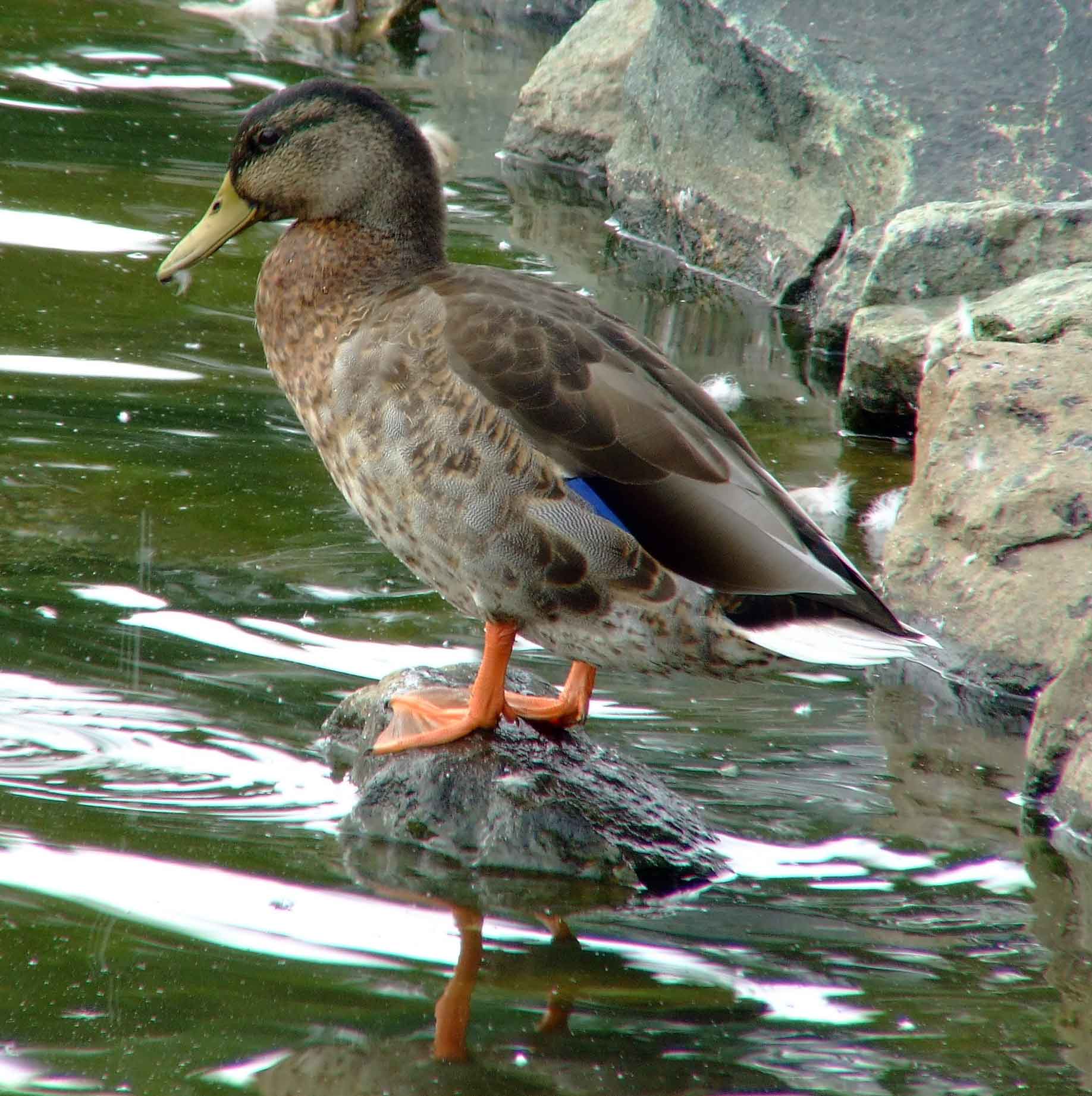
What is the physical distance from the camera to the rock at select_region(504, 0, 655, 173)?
9.60 meters

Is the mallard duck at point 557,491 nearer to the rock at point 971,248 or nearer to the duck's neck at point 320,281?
the duck's neck at point 320,281

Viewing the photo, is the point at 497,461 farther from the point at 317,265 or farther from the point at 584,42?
the point at 584,42

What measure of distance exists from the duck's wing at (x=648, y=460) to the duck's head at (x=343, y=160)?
1.57 ft

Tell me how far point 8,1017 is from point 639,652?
4.61 feet

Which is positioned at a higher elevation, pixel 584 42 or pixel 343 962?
pixel 584 42

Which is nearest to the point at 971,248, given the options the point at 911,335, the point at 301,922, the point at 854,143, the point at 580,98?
the point at 911,335

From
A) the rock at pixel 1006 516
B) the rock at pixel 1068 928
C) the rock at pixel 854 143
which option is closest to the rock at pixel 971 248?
the rock at pixel 854 143

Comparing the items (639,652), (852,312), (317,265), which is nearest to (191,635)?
(317,265)

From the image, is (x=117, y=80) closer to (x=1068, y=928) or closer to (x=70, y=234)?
(x=70, y=234)

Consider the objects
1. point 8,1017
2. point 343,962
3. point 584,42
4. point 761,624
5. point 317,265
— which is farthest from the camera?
point 584,42

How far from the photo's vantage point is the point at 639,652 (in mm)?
3342

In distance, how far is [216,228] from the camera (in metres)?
3.90

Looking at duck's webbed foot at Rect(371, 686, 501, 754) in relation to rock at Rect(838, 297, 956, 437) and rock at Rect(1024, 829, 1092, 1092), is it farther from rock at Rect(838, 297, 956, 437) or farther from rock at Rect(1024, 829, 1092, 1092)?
rock at Rect(838, 297, 956, 437)

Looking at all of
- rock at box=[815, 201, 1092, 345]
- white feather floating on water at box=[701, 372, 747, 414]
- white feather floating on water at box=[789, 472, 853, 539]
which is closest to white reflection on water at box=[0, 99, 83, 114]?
white feather floating on water at box=[701, 372, 747, 414]
